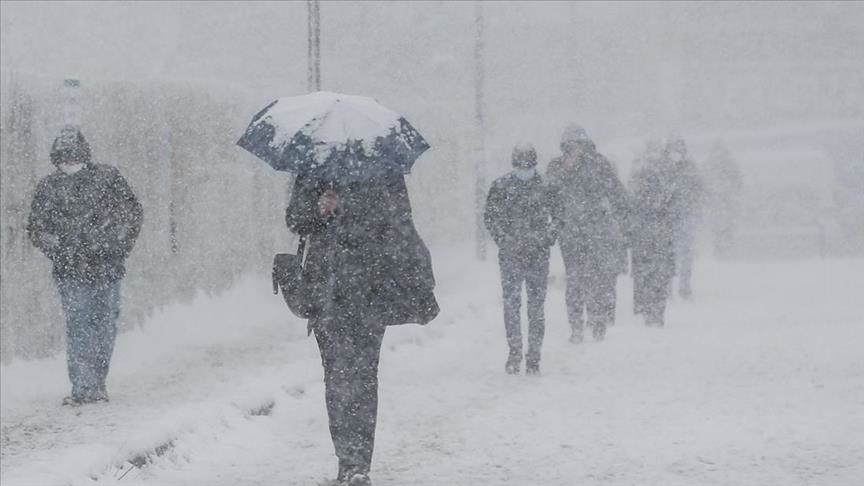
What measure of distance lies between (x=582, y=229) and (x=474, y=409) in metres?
3.95

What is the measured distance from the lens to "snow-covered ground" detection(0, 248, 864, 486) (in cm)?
695

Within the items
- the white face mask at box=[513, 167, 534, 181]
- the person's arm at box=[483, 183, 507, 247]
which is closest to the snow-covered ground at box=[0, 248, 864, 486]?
the person's arm at box=[483, 183, 507, 247]

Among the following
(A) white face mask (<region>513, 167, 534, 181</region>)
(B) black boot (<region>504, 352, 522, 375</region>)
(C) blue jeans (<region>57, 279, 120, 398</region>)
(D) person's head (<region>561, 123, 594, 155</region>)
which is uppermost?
(D) person's head (<region>561, 123, 594, 155</region>)

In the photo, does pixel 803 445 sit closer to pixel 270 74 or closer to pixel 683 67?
pixel 270 74

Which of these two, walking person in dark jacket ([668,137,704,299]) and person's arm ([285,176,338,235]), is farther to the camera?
walking person in dark jacket ([668,137,704,299])

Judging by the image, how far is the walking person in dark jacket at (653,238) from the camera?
45.6ft

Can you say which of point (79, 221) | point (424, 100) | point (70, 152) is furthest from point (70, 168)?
point (424, 100)

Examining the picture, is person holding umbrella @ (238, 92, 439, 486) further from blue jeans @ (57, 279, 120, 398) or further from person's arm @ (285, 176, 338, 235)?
blue jeans @ (57, 279, 120, 398)

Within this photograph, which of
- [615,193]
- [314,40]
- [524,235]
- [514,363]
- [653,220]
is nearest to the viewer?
[524,235]

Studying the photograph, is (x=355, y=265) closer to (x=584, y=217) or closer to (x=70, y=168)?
(x=70, y=168)

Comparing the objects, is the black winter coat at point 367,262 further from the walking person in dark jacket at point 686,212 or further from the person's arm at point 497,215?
the walking person in dark jacket at point 686,212

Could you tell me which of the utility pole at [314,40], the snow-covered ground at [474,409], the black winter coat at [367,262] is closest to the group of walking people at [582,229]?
the snow-covered ground at [474,409]

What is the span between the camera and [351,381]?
6.45 metres

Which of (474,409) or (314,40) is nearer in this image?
(474,409)
